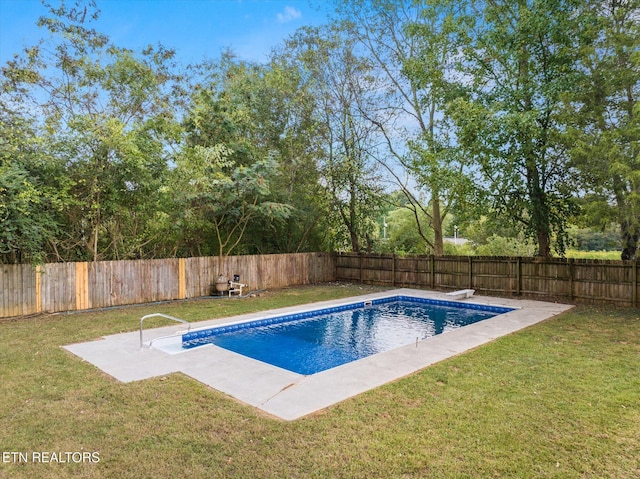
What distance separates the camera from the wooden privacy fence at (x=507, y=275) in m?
9.80

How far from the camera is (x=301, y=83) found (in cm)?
1474

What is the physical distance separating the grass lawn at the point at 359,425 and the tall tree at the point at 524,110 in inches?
224

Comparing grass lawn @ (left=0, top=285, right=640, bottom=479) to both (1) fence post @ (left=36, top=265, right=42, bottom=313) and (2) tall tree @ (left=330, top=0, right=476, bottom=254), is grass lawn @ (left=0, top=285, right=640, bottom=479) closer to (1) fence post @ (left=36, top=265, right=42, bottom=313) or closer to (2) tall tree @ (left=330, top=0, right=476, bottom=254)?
(1) fence post @ (left=36, top=265, right=42, bottom=313)

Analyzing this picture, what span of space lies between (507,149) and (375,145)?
20.0 ft

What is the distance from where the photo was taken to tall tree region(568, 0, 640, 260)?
7.52 m

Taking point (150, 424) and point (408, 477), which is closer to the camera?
point (408, 477)

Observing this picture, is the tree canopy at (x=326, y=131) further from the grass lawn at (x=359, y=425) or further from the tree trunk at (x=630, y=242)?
the grass lawn at (x=359, y=425)

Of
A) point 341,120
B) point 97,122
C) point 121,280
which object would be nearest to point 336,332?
point 121,280

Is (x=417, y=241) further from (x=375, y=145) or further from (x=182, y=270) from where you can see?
(x=182, y=270)

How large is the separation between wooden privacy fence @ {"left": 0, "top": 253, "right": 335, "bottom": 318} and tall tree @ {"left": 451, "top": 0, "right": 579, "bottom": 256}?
23.8 feet

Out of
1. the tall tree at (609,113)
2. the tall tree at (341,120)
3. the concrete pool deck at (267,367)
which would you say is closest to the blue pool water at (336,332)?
the concrete pool deck at (267,367)

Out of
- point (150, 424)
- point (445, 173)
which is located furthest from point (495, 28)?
point (150, 424)

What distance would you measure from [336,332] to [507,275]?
625cm

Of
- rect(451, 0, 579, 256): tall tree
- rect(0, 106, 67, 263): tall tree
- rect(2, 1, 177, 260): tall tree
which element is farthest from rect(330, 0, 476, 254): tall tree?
rect(0, 106, 67, 263): tall tree
